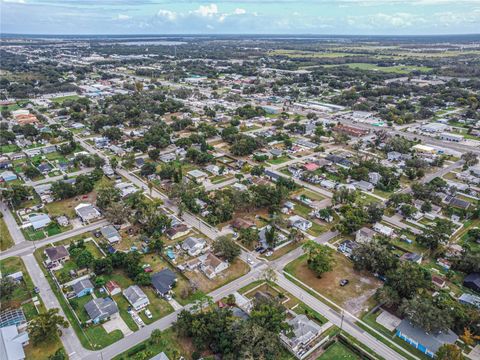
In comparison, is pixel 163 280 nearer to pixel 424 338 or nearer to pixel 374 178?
pixel 424 338

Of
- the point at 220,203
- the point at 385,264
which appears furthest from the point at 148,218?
the point at 385,264

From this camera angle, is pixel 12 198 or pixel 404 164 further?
pixel 404 164

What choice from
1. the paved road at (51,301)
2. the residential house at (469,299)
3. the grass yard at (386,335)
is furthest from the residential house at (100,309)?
the residential house at (469,299)

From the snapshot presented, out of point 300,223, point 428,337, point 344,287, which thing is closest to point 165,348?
point 344,287

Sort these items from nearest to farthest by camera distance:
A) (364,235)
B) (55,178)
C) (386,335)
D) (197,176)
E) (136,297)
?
(386,335)
(136,297)
(364,235)
(197,176)
(55,178)

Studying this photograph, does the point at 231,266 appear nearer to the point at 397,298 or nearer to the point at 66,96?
the point at 397,298

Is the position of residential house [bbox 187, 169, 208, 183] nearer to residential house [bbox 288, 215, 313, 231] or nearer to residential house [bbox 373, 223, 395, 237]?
residential house [bbox 288, 215, 313, 231]
